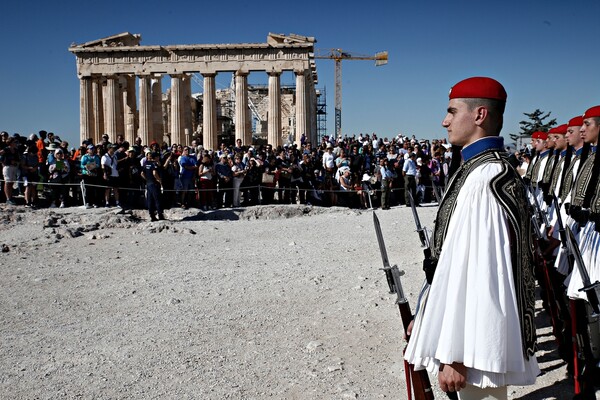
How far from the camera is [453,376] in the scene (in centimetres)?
232

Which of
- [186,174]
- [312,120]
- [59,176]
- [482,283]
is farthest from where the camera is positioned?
[312,120]

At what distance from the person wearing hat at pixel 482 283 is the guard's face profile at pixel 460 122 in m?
0.05

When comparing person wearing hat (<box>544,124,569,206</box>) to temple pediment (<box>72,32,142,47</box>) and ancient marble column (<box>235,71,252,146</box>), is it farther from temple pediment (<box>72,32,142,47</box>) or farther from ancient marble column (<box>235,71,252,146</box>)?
temple pediment (<box>72,32,142,47</box>)

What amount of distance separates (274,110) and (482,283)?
33.6m

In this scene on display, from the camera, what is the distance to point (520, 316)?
2.39 meters

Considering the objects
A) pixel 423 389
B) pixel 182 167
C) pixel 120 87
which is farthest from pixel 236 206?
pixel 120 87

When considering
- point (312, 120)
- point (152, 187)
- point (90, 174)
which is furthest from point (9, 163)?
point (312, 120)

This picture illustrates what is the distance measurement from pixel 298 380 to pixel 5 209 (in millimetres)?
10926

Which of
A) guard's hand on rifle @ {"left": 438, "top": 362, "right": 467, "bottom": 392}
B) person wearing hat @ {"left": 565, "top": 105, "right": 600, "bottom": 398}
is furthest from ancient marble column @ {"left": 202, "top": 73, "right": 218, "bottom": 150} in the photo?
guard's hand on rifle @ {"left": 438, "top": 362, "right": 467, "bottom": 392}

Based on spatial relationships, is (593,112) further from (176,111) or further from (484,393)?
(176,111)

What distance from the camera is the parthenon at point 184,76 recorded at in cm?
3512

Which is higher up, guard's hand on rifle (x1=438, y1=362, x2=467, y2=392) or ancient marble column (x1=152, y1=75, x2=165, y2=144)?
ancient marble column (x1=152, y1=75, x2=165, y2=144)

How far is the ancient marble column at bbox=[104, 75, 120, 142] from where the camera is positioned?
36188 millimetres

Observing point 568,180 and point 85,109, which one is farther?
point 85,109
